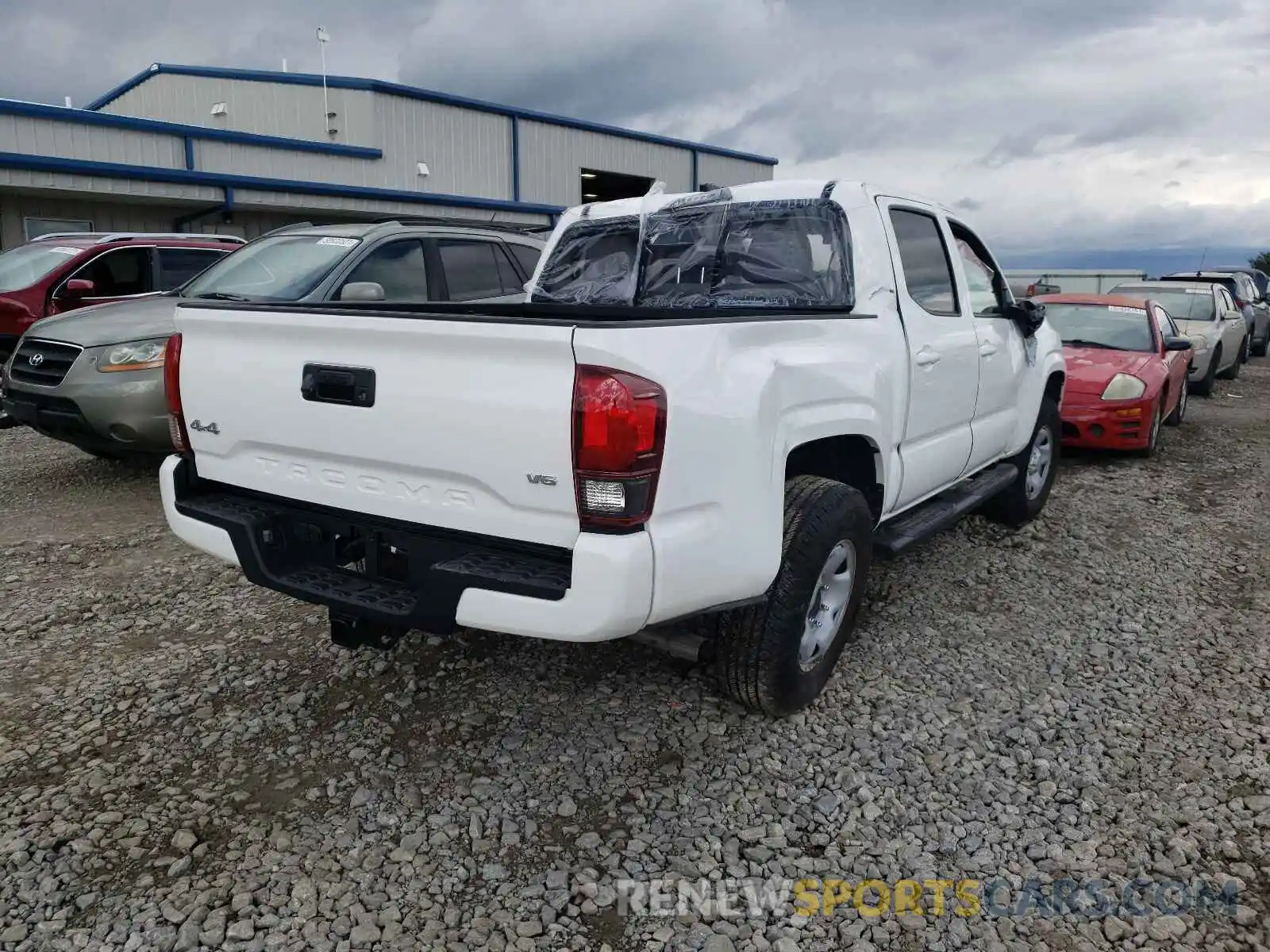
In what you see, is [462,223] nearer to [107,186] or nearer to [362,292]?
[362,292]

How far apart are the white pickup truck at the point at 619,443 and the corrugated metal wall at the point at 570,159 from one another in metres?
19.6

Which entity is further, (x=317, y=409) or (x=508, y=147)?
(x=508, y=147)

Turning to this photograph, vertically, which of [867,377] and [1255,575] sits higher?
[867,377]

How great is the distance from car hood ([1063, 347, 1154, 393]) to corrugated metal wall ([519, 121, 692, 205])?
1628 cm

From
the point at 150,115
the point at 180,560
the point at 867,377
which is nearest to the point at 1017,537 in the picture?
the point at 867,377

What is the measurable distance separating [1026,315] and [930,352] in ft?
5.20

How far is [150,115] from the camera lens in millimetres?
22703

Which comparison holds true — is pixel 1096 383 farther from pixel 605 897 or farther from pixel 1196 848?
pixel 605 897

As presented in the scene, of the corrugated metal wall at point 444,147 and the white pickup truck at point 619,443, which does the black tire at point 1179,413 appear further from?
the corrugated metal wall at point 444,147

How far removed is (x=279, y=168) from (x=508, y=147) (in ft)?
21.9

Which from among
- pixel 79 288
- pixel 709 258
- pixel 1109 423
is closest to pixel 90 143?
pixel 79 288

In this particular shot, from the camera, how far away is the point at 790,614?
3090mm

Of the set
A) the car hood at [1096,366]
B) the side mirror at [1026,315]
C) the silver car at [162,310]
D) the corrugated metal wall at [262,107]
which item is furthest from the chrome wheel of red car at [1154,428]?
the corrugated metal wall at [262,107]
